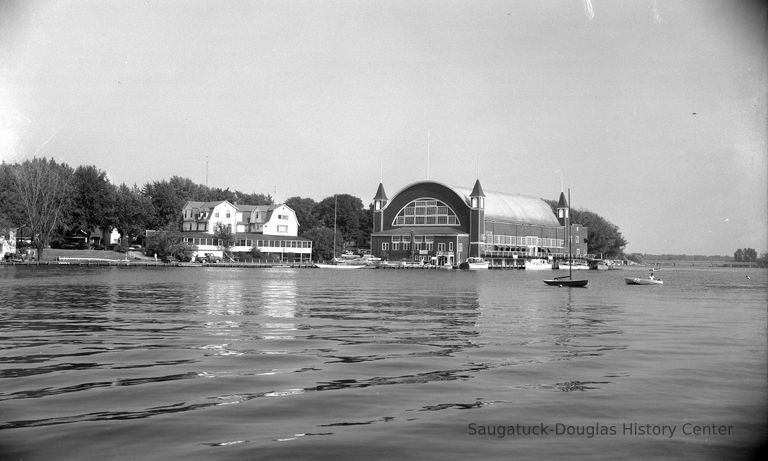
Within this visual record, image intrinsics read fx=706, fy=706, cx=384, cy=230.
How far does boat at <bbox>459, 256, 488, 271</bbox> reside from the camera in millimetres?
112312

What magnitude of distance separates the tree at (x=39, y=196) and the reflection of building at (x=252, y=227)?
28097mm

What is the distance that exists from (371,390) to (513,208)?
122161mm

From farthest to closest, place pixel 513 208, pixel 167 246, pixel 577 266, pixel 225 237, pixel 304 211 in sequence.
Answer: pixel 304 211 < pixel 577 266 < pixel 513 208 < pixel 225 237 < pixel 167 246

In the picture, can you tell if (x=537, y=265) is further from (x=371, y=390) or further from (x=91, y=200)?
(x=371, y=390)

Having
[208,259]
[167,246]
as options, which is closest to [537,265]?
[208,259]

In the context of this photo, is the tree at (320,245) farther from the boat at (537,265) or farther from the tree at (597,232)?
the tree at (597,232)

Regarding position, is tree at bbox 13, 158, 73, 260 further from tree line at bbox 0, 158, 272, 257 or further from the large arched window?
the large arched window

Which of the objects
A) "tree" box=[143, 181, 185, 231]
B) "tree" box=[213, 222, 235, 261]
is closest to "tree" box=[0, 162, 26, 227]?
"tree" box=[213, 222, 235, 261]

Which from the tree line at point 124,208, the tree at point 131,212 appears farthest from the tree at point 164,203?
the tree at point 131,212

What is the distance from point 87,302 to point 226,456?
2435 centimetres

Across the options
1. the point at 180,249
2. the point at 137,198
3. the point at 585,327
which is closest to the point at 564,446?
the point at 585,327

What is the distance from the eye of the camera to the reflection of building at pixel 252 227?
116125mm

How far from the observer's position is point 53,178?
87500mm

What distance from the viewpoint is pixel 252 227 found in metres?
122
